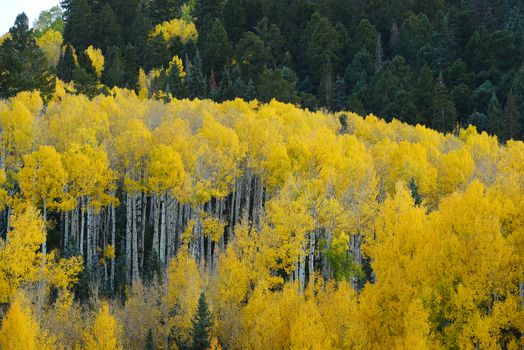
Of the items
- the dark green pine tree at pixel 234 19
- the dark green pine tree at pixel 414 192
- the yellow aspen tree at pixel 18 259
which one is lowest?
the yellow aspen tree at pixel 18 259

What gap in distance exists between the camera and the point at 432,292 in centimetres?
2603

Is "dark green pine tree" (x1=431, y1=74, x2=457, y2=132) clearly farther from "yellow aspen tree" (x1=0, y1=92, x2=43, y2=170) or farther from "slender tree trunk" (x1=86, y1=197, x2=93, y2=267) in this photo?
"yellow aspen tree" (x1=0, y1=92, x2=43, y2=170)

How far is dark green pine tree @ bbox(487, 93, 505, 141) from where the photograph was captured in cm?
6444

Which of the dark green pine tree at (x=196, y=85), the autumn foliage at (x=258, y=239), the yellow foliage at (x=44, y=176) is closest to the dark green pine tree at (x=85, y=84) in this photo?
the autumn foliage at (x=258, y=239)

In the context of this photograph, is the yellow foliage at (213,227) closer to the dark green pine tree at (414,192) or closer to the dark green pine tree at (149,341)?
the dark green pine tree at (149,341)

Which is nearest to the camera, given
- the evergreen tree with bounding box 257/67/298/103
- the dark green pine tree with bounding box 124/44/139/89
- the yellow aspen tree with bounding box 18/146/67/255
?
the yellow aspen tree with bounding box 18/146/67/255

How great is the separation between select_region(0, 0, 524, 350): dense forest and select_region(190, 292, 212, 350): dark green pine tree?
7cm

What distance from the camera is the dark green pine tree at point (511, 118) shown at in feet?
210

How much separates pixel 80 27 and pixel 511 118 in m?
61.6

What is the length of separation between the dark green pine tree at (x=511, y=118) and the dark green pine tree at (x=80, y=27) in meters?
59.0

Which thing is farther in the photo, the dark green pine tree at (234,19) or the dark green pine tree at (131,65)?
the dark green pine tree at (234,19)

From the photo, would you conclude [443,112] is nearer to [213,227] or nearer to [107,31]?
[213,227]

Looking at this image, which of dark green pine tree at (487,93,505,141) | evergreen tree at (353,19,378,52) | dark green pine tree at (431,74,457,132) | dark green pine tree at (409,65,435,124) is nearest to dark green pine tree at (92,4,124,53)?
evergreen tree at (353,19,378,52)

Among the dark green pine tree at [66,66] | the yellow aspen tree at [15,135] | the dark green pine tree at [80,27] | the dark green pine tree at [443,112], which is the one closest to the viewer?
the yellow aspen tree at [15,135]
